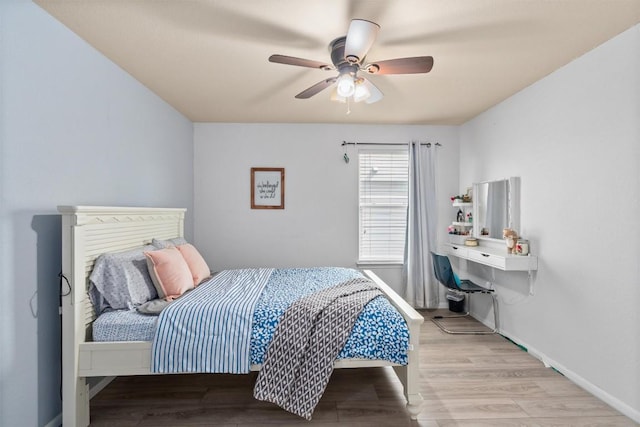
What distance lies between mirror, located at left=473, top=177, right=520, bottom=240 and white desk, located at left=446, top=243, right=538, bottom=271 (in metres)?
0.19

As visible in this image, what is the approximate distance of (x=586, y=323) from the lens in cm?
230

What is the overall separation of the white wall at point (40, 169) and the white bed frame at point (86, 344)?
0.11 m

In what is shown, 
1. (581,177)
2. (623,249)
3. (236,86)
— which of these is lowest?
(623,249)

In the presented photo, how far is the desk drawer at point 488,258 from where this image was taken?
112 inches

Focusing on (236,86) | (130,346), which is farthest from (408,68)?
(130,346)

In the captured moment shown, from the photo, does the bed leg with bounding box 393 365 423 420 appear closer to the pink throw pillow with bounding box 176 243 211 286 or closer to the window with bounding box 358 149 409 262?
Answer: the pink throw pillow with bounding box 176 243 211 286

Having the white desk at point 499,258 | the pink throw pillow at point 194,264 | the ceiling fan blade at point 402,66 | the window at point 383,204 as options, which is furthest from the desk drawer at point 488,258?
the pink throw pillow at point 194,264

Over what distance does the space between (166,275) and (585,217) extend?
10.3ft

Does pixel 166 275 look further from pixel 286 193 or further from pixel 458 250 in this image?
pixel 458 250

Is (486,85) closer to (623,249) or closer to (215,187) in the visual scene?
(623,249)

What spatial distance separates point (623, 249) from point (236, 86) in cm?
320

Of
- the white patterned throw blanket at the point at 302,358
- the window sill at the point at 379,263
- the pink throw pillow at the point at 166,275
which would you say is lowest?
the white patterned throw blanket at the point at 302,358

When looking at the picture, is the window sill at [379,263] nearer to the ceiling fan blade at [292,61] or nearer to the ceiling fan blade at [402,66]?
the ceiling fan blade at [402,66]

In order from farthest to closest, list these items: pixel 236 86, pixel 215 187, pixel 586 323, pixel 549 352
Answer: pixel 215 187 → pixel 236 86 → pixel 549 352 → pixel 586 323
